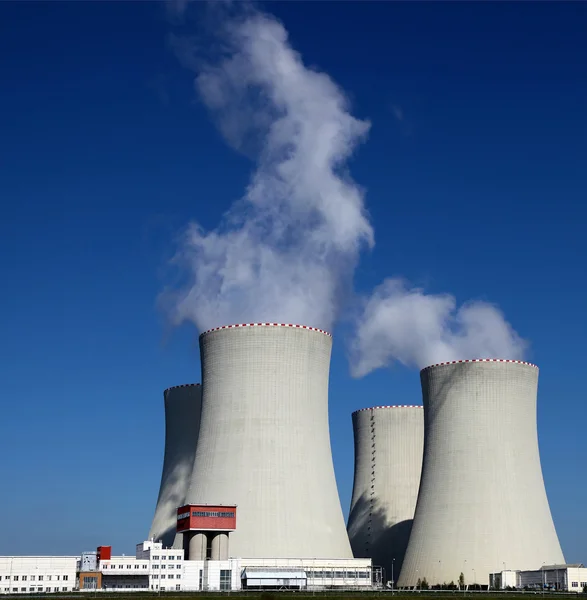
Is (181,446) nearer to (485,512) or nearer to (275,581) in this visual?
(275,581)

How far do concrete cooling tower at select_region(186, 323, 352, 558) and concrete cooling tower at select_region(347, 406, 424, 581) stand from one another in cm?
1315

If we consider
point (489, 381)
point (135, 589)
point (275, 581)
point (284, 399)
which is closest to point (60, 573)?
point (135, 589)

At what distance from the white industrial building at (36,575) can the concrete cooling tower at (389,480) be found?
17.7 m

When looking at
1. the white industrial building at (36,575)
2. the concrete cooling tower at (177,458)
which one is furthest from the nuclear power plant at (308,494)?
the concrete cooling tower at (177,458)

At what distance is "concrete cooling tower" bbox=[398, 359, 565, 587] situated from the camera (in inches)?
1576

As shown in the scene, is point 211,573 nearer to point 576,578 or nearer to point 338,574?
point 338,574

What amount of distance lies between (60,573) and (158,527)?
8.52 meters

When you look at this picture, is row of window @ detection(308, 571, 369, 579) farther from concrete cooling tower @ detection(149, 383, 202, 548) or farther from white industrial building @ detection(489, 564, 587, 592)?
Answer: concrete cooling tower @ detection(149, 383, 202, 548)

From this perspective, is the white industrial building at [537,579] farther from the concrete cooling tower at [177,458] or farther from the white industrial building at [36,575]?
the white industrial building at [36,575]

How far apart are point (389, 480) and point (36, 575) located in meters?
19.4

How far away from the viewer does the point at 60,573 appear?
40.1m

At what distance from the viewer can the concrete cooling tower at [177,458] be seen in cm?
4781

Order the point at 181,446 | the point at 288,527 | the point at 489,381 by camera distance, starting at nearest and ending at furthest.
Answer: the point at 288,527 < the point at 489,381 < the point at 181,446

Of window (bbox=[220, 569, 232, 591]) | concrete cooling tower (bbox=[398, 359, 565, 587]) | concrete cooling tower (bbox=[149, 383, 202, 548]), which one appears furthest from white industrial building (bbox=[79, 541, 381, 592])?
concrete cooling tower (bbox=[149, 383, 202, 548])
